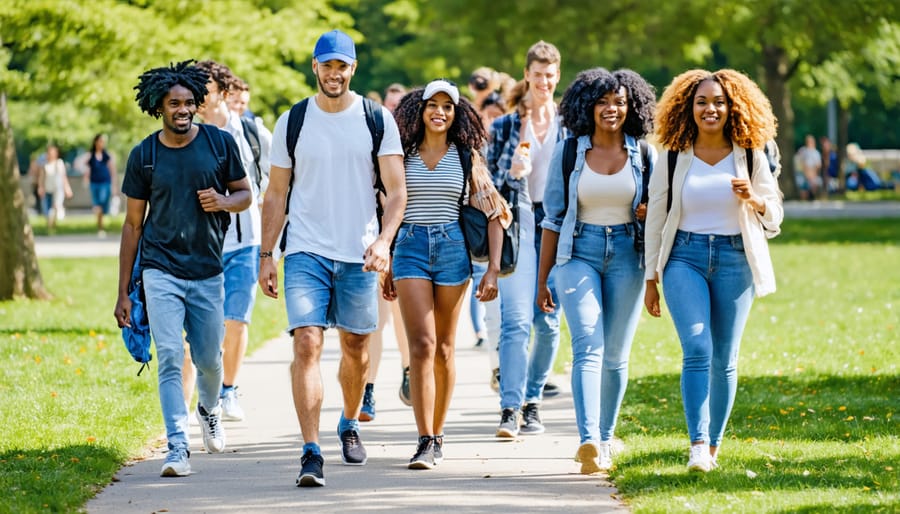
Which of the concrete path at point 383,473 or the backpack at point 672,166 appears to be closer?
the concrete path at point 383,473

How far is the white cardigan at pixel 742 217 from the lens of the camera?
703cm

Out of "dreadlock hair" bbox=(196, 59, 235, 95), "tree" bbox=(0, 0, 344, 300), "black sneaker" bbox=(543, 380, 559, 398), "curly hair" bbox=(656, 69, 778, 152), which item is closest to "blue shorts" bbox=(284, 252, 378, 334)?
"curly hair" bbox=(656, 69, 778, 152)

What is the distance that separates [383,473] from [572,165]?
5.80 ft

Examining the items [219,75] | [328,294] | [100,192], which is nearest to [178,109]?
[328,294]

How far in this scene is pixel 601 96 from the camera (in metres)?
7.52

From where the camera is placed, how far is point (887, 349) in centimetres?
1227

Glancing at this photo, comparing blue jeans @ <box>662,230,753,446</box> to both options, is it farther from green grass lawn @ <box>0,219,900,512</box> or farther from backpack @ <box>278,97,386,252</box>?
backpack @ <box>278,97,386,252</box>

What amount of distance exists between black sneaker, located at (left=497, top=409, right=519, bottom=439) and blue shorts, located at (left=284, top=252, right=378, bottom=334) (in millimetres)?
1333

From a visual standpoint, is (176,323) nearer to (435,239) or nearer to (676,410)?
(435,239)

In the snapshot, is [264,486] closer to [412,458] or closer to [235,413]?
[412,458]

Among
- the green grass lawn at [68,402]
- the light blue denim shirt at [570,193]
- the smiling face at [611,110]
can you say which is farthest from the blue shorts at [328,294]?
the smiling face at [611,110]

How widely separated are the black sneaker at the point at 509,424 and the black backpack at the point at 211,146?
6.34 feet

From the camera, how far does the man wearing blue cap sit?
7176 millimetres

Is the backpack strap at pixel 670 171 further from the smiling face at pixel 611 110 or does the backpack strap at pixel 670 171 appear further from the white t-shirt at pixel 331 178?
the white t-shirt at pixel 331 178
